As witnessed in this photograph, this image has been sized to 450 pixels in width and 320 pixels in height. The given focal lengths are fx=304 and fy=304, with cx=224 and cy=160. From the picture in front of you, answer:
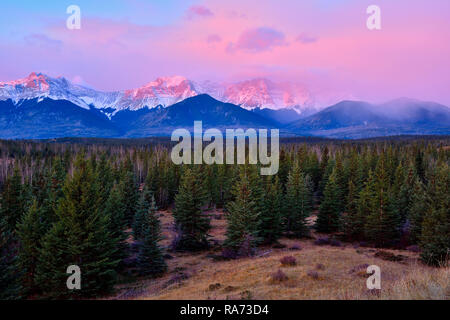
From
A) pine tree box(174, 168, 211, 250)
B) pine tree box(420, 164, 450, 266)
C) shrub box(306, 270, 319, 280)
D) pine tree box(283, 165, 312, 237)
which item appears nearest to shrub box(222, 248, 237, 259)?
pine tree box(174, 168, 211, 250)

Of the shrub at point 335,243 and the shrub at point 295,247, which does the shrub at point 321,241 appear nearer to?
the shrub at point 335,243

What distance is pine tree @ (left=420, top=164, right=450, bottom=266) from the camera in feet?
97.6

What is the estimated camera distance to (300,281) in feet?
61.8

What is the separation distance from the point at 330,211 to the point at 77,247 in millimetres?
40105

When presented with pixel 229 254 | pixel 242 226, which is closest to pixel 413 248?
pixel 242 226

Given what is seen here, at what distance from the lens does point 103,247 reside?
27125mm

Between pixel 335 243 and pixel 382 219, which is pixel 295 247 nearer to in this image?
pixel 335 243

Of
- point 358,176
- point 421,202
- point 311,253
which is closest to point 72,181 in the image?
point 311,253

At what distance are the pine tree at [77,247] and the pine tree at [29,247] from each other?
1.81m

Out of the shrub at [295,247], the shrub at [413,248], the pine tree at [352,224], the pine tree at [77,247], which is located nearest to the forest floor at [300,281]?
the shrub at [413,248]

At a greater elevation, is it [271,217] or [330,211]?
[271,217]
